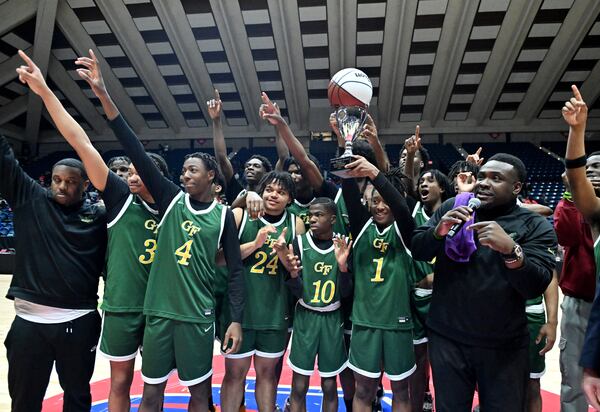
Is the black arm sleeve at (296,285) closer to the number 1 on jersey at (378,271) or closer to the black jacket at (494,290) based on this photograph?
the number 1 on jersey at (378,271)

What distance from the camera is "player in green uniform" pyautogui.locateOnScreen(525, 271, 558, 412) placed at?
100 inches

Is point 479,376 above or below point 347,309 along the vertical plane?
below

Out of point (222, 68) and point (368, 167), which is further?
point (222, 68)

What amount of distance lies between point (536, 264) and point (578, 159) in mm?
568

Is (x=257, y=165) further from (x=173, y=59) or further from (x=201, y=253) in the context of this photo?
(x=173, y=59)

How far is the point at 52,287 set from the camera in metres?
2.23

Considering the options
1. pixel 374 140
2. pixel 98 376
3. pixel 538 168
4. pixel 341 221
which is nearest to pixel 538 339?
pixel 341 221

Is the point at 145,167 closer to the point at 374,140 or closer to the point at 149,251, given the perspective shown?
the point at 149,251

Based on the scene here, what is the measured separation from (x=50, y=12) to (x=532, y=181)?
1539cm

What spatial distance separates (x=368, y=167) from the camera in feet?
7.30

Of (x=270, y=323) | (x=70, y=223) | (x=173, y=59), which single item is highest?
(x=173, y=59)

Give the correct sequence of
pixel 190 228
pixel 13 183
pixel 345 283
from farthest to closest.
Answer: pixel 345 283 < pixel 190 228 < pixel 13 183

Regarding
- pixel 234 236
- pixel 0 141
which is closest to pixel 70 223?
pixel 0 141

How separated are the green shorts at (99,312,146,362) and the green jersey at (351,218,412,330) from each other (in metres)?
1.24
